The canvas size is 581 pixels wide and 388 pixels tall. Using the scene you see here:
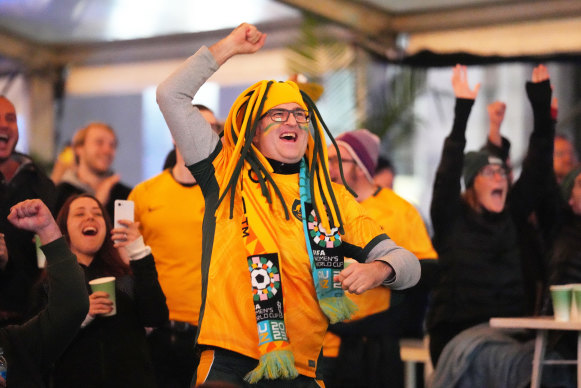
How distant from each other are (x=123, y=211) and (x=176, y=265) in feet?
2.10

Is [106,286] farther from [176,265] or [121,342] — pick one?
[176,265]

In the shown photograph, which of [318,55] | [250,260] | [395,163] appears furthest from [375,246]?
[395,163]

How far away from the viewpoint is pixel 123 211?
153 inches

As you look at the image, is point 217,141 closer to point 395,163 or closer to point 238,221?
point 238,221

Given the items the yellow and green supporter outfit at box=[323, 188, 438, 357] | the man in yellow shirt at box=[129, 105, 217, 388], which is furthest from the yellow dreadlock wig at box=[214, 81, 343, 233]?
the yellow and green supporter outfit at box=[323, 188, 438, 357]

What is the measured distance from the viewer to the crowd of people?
2906mm

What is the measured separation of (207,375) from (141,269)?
1190 millimetres

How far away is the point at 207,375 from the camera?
2797 mm

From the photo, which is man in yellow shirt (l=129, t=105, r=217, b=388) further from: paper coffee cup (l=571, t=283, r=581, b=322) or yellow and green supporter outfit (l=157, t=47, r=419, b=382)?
paper coffee cup (l=571, t=283, r=581, b=322)

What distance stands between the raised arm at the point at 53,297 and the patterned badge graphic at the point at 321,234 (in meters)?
0.89

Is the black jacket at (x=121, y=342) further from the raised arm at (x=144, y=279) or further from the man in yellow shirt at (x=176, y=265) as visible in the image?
the man in yellow shirt at (x=176, y=265)

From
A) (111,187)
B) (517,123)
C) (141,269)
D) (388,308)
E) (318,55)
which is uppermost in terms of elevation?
(318,55)

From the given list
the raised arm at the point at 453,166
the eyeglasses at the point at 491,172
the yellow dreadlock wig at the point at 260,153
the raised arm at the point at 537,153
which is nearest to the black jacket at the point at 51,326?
the yellow dreadlock wig at the point at 260,153

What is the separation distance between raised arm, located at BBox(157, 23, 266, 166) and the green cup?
2215mm
